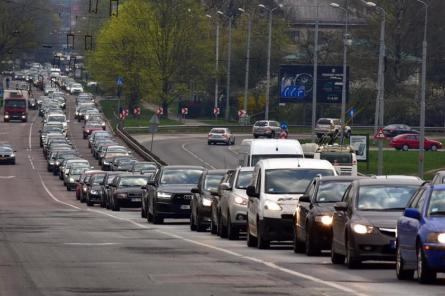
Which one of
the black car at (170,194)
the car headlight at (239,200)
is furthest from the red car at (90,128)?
the car headlight at (239,200)

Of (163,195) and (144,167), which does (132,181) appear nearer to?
(163,195)

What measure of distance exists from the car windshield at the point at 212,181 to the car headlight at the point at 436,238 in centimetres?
1843

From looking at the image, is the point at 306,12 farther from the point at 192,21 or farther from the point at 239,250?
the point at 239,250

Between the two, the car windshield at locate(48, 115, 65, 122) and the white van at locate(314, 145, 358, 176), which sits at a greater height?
the white van at locate(314, 145, 358, 176)

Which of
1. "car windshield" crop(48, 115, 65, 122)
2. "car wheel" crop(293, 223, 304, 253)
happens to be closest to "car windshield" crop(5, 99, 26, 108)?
"car windshield" crop(48, 115, 65, 122)

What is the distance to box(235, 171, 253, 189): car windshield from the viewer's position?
107 feet

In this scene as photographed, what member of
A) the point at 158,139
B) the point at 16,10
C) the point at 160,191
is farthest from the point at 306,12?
the point at 160,191

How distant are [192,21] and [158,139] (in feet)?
83.4

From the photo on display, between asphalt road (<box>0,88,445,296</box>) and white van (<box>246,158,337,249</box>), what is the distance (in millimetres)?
392

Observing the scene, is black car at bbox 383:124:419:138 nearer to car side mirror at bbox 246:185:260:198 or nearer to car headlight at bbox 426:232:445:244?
car side mirror at bbox 246:185:260:198

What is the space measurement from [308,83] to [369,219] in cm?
7571

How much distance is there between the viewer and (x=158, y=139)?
114 meters

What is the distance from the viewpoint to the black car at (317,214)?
2545cm

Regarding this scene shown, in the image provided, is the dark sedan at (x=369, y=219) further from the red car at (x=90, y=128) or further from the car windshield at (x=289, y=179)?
the red car at (x=90, y=128)
